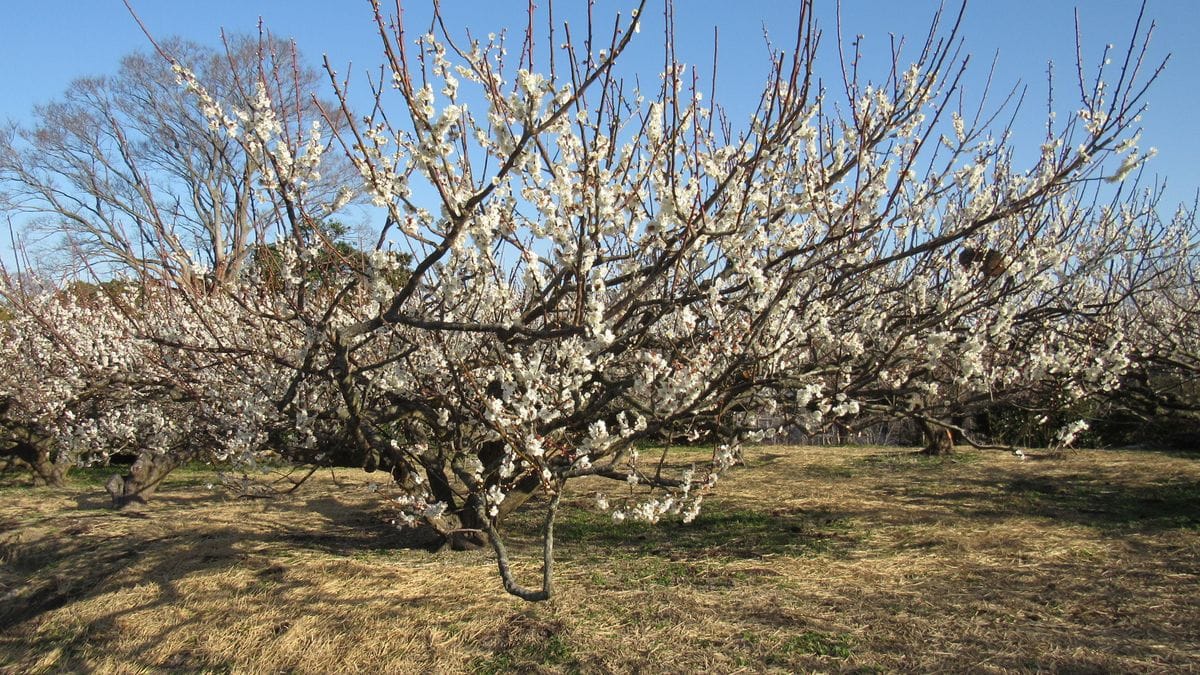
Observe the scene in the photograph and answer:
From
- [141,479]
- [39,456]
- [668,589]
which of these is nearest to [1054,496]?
[668,589]

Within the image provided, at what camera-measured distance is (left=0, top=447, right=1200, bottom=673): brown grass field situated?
3594 millimetres

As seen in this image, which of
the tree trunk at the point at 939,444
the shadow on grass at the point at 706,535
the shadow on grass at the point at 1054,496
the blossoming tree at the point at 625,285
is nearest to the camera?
the blossoming tree at the point at 625,285

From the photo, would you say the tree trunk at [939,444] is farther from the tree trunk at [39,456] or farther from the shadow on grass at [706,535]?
the tree trunk at [39,456]

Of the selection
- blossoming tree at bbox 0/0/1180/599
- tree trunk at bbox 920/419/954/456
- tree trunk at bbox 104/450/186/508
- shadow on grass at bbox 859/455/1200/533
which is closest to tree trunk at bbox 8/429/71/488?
tree trunk at bbox 104/450/186/508

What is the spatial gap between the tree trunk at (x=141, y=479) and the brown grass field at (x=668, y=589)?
52 centimetres

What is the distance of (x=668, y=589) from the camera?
442cm

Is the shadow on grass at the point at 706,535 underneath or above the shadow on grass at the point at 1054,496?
underneath

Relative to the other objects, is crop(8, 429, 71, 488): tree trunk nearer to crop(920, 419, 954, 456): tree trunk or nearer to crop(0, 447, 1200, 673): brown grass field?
crop(0, 447, 1200, 673): brown grass field

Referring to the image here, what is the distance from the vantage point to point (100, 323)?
947cm

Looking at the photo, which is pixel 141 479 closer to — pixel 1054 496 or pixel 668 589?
pixel 668 589

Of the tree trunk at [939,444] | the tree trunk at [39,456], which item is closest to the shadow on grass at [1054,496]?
the tree trunk at [939,444]

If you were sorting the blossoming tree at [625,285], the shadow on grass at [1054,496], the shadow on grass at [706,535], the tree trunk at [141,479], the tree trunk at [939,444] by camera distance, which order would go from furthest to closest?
1. the tree trunk at [939,444]
2. the tree trunk at [141,479]
3. the shadow on grass at [1054,496]
4. the shadow on grass at [706,535]
5. the blossoming tree at [625,285]

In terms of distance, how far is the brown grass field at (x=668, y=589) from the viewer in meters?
3.59

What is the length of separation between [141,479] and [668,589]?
6118 millimetres
